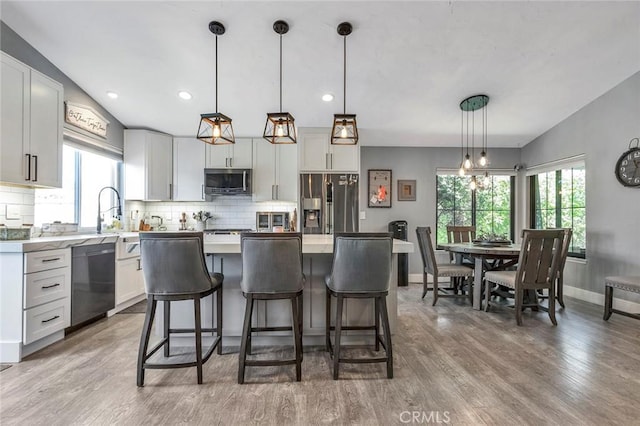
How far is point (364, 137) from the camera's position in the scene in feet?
16.4

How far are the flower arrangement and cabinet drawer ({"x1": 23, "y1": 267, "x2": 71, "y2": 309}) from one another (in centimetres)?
228

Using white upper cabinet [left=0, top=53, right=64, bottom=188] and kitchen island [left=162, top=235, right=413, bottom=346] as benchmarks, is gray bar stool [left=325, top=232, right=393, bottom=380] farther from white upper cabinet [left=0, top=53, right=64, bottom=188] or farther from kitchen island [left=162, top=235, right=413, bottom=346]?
white upper cabinet [left=0, top=53, right=64, bottom=188]

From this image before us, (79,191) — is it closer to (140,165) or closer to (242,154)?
(140,165)

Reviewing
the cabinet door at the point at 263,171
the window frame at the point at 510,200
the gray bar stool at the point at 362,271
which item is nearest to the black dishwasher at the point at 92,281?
the cabinet door at the point at 263,171

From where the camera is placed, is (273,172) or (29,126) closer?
(29,126)

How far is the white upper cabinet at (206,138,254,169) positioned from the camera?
496cm

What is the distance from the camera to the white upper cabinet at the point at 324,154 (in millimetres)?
4590

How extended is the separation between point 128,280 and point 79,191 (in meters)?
1.29

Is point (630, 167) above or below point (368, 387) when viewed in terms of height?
above

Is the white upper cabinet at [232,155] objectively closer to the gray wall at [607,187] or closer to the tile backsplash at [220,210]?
the tile backsplash at [220,210]

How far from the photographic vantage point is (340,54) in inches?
122

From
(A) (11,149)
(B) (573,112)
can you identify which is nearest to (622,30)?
(B) (573,112)

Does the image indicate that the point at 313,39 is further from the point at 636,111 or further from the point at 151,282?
the point at 636,111

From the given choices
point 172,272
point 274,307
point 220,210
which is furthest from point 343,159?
point 172,272
